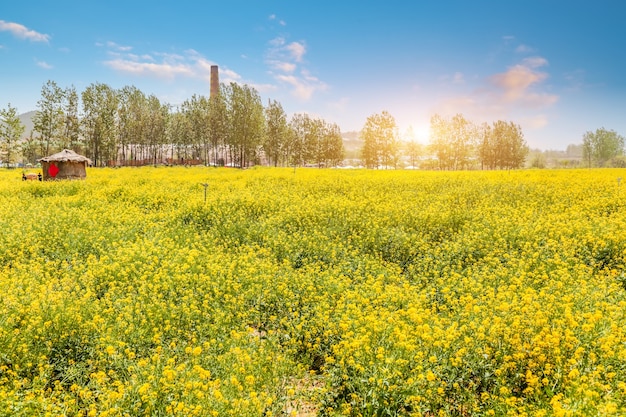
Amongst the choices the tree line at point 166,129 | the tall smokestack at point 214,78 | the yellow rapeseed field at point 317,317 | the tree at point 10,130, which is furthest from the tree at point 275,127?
the yellow rapeseed field at point 317,317

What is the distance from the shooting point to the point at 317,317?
7.34 metres

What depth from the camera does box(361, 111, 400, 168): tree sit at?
78.2 m

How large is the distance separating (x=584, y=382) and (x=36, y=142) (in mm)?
82333

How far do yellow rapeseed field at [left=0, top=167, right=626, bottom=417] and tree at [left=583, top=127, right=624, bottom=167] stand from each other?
365 ft

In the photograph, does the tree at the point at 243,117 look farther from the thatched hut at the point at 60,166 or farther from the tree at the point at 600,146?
the tree at the point at 600,146

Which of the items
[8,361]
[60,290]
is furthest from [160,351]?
[60,290]

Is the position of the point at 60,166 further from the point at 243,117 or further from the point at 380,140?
the point at 380,140

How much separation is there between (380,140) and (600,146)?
6833 cm

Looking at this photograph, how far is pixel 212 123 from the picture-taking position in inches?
2926

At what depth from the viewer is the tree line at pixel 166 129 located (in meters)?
65.0

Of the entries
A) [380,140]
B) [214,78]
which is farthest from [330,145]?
[214,78]

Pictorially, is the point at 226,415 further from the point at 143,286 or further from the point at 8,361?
the point at 143,286

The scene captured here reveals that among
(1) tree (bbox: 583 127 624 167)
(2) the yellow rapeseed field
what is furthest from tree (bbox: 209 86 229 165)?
(1) tree (bbox: 583 127 624 167)

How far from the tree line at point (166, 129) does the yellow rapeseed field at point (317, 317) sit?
57.5 meters
